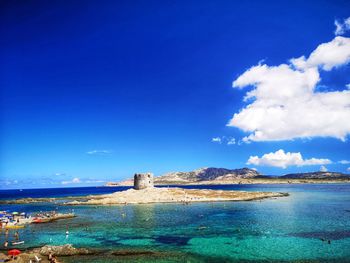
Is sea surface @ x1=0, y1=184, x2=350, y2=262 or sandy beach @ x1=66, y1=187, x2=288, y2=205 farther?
sandy beach @ x1=66, y1=187, x2=288, y2=205

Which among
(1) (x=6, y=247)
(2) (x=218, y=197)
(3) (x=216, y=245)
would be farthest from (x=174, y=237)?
(2) (x=218, y=197)

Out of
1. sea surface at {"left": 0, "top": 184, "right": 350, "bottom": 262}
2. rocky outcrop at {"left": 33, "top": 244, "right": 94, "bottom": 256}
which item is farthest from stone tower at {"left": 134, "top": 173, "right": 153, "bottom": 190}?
rocky outcrop at {"left": 33, "top": 244, "right": 94, "bottom": 256}

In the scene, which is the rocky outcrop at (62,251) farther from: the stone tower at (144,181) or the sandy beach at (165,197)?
the stone tower at (144,181)

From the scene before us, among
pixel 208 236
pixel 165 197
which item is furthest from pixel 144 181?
pixel 208 236

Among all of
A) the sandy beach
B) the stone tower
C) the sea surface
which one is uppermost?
the stone tower

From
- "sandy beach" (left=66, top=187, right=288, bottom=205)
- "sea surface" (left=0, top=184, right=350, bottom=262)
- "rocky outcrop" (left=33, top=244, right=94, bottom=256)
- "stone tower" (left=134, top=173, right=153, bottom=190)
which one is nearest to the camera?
"sea surface" (left=0, top=184, right=350, bottom=262)

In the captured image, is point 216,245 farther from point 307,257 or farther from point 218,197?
point 218,197

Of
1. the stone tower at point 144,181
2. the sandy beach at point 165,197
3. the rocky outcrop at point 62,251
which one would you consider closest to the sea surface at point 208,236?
the rocky outcrop at point 62,251

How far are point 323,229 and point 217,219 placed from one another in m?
21.3

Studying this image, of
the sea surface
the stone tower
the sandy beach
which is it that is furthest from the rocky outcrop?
the stone tower

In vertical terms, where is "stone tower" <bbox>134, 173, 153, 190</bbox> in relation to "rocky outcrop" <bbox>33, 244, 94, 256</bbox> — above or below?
above

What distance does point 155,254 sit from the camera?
4050 cm

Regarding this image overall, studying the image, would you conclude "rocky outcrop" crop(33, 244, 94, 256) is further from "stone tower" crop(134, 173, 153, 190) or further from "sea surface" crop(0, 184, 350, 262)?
"stone tower" crop(134, 173, 153, 190)

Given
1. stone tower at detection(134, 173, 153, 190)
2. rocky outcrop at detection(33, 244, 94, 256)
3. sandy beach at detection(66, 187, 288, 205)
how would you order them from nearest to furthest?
1. rocky outcrop at detection(33, 244, 94, 256)
2. sandy beach at detection(66, 187, 288, 205)
3. stone tower at detection(134, 173, 153, 190)
